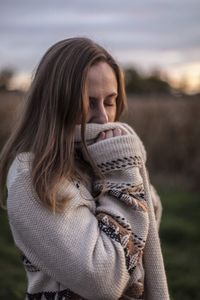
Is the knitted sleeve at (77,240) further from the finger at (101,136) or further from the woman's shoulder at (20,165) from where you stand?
the finger at (101,136)

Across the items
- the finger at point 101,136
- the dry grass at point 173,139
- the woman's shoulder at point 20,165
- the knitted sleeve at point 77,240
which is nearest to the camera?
the knitted sleeve at point 77,240

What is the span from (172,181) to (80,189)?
32.0 ft

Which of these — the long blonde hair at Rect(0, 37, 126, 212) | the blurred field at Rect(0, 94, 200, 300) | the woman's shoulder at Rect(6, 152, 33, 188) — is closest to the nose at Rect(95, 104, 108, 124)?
the long blonde hair at Rect(0, 37, 126, 212)

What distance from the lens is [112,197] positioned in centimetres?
203

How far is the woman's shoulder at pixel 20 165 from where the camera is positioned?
2010mm

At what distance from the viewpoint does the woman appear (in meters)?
1.93

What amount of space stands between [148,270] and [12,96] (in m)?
9.16

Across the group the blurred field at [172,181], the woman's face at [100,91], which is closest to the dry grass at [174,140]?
the blurred field at [172,181]

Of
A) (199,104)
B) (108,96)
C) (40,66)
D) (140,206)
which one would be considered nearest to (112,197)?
(140,206)

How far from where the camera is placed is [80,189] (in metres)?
2.04

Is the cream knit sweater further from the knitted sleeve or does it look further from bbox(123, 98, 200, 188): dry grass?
bbox(123, 98, 200, 188): dry grass

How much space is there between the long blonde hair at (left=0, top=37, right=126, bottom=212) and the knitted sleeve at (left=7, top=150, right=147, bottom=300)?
0.05 m

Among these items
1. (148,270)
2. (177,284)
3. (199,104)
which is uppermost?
(148,270)

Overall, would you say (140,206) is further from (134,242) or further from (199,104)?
(199,104)
